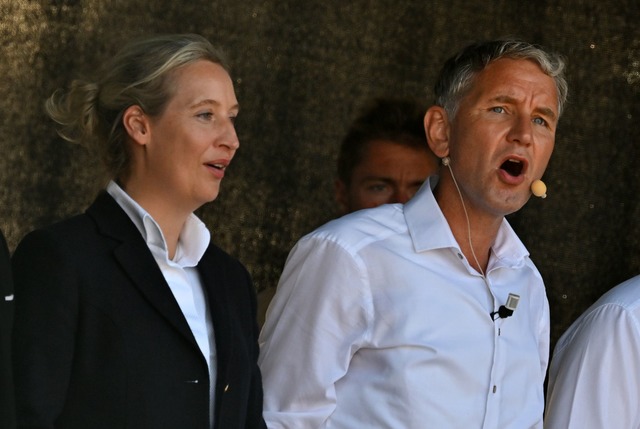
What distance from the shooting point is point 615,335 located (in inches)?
128

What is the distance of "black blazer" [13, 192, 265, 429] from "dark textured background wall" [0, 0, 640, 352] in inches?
55.2

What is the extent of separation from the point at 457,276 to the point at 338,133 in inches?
61.7

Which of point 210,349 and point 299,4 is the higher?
point 299,4

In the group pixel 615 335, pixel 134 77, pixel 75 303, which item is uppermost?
pixel 134 77

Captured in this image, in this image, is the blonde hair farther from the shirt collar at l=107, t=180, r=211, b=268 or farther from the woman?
the shirt collar at l=107, t=180, r=211, b=268

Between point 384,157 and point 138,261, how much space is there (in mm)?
1446

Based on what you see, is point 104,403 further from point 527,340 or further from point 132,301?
point 527,340

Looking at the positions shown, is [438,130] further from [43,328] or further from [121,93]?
[43,328]

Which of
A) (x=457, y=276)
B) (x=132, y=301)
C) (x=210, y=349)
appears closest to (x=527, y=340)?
(x=457, y=276)

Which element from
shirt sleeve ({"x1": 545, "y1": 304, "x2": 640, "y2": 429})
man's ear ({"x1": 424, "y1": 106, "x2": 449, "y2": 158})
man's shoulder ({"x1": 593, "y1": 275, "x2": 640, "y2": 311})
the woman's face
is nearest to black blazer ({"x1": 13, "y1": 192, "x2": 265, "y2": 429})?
the woman's face

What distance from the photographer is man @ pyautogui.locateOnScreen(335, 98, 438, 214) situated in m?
3.89

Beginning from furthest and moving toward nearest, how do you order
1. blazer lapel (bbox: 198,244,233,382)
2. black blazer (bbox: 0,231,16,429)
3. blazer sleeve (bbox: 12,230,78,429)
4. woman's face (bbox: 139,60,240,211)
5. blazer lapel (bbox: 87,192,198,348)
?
woman's face (bbox: 139,60,240,211), blazer lapel (bbox: 198,244,233,382), blazer lapel (bbox: 87,192,198,348), blazer sleeve (bbox: 12,230,78,429), black blazer (bbox: 0,231,16,429)

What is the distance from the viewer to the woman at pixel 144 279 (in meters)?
2.46

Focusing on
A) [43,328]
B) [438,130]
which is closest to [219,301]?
[43,328]
